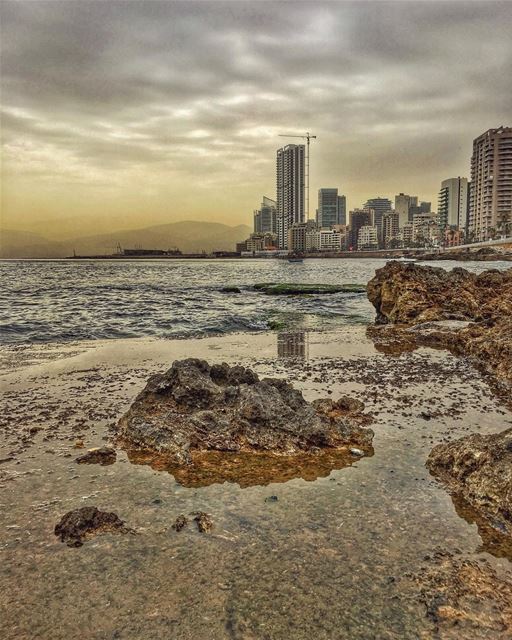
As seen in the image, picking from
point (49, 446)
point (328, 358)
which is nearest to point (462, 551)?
point (49, 446)

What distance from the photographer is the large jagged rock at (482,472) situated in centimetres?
559

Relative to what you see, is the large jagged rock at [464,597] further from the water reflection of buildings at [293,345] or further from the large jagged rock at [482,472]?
the water reflection of buildings at [293,345]

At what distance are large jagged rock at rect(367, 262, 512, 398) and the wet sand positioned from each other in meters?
8.25

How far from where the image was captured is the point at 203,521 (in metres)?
5.48

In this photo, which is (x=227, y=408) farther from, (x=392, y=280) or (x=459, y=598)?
(x=392, y=280)

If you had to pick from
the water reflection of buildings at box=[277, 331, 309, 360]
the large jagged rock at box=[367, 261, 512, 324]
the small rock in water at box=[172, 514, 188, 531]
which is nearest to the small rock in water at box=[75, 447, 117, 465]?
the small rock in water at box=[172, 514, 188, 531]

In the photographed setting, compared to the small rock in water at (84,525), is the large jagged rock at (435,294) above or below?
above

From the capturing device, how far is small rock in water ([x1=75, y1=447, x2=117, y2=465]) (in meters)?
7.24

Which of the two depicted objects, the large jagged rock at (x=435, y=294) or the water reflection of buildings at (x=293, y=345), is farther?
the large jagged rock at (x=435, y=294)

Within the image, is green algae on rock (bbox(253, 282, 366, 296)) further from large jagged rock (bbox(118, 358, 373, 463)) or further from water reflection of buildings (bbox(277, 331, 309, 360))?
large jagged rock (bbox(118, 358, 373, 463))

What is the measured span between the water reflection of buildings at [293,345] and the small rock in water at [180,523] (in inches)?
415

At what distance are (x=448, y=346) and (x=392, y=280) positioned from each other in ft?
30.8

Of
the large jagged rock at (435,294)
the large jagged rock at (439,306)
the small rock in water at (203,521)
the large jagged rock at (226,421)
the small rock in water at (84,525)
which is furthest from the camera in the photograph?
the large jagged rock at (435,294)

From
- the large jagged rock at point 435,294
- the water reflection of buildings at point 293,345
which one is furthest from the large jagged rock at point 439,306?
the water reflection of buildings at point 293,345
